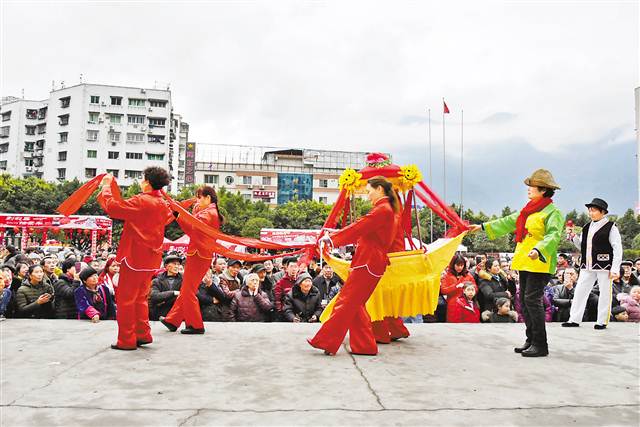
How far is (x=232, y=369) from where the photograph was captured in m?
4.24

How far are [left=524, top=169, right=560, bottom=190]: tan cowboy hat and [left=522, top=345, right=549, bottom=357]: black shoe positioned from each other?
5.40 ft

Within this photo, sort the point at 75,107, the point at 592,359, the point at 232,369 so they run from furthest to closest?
1. the point at 75,107
2. the point at 592,359
3. the point at 232,369

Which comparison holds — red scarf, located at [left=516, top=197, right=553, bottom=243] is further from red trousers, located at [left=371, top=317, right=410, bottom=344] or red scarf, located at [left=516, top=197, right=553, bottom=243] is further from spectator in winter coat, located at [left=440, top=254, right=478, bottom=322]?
spectator in winter coat, located at [left=440, top=254, right=478, bottom=322]

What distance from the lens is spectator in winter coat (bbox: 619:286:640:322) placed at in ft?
24.6

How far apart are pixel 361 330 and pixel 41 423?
2.87m

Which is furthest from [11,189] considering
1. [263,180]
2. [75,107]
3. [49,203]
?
[263,180]

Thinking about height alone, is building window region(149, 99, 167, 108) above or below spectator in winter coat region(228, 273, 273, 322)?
above

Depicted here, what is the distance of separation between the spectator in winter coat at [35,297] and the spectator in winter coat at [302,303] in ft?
10.4

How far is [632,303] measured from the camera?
755 cm

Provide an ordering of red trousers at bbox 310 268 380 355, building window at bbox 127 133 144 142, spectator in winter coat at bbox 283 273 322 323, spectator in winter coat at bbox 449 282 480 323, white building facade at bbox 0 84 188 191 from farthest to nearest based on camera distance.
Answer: building window at bbox 127 133 144 142 < white building facade at bbox 0 84 188 191 < spectator in winter coat at bbox 449 282 480 323 < spectator in winter coat at bbox 283 273 322 323 < red trousers at bbox 310 268 380 355

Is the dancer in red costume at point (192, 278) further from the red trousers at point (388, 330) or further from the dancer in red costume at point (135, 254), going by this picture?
the red trousers at point (388, 330)

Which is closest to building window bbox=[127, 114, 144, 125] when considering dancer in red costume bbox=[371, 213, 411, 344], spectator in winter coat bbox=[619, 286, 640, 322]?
dancer in red costume bbox=[371, 213, 411, 344]

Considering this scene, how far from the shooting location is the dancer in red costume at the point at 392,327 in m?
5.54

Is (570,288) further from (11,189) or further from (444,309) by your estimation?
(11,189)
